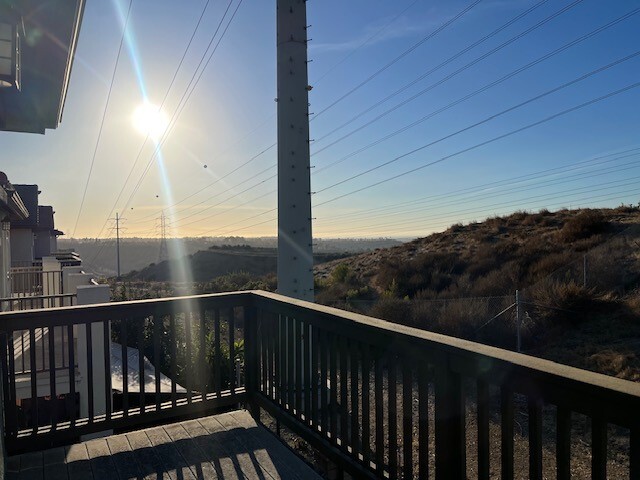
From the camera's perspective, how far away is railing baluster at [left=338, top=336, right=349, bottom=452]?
8.57 ft

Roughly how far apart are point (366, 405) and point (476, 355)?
2.98 ft

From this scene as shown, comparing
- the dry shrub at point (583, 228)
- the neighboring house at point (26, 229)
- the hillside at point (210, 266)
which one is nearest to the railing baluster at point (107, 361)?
the neighboring house at point (26, 229)

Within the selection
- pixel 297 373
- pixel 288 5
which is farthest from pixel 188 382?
pixel 288 5

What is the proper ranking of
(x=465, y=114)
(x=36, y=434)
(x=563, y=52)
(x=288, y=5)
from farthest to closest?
1. (x=465, y=114)
2. (x=563, y=52)
3. (x=288, y=5)
4. (x=36, y=434)

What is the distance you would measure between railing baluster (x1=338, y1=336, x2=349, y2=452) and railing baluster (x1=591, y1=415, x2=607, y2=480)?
1383 millimetres

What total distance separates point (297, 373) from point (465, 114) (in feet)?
49.0

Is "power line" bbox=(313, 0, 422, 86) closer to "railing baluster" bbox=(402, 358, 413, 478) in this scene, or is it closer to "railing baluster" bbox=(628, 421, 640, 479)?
"railing baluster" bbox=(402, 358, 413, 478)

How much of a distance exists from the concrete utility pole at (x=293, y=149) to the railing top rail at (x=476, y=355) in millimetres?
3619

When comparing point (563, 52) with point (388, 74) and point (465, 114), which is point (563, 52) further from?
point (388, 74)

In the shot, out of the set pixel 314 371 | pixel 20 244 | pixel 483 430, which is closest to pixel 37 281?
pixel 20 244

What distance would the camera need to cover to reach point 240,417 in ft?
12.0

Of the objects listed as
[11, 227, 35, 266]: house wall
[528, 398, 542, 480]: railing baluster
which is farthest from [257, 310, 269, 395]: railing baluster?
[11, 227, 35, 266]: house wall

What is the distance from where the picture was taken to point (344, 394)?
265 cm

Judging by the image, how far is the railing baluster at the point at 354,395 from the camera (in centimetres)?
253
